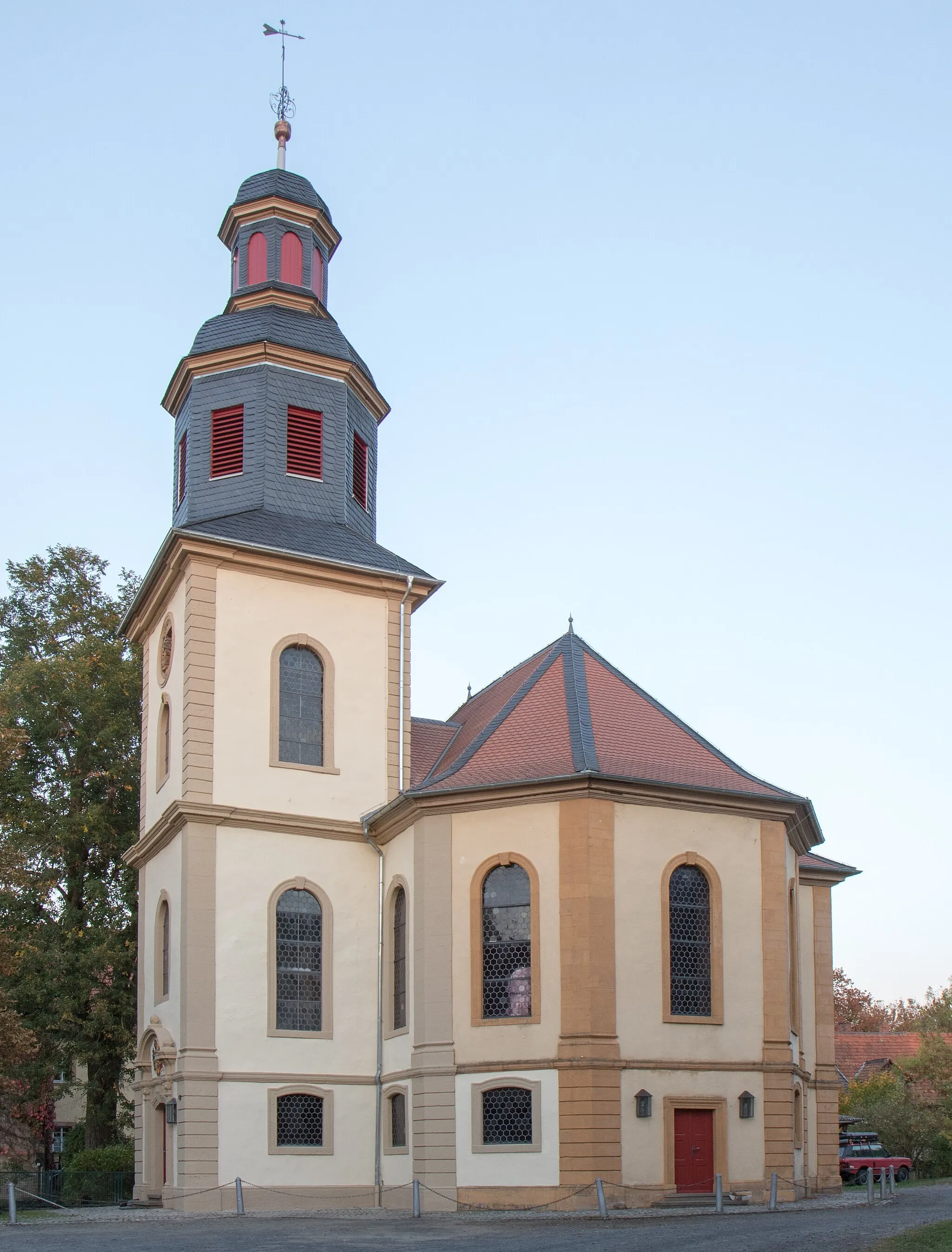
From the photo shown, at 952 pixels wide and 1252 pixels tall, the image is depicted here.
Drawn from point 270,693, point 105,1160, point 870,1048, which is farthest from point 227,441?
point 870,1048

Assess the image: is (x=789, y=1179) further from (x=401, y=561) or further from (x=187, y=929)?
(x=401, y=561)

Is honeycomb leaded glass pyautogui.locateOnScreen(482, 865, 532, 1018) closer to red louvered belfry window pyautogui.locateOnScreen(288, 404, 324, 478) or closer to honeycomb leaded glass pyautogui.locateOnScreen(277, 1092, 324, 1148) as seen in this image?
honeycomb leaded glass pyautogui.locateOnScreen(277, 1092, 324, 1148)

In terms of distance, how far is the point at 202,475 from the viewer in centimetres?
3047

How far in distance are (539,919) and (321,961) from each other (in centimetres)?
489

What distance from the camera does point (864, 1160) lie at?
37.8m

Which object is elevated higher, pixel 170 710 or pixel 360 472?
pixel 360 472

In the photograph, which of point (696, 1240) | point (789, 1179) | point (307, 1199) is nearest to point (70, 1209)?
point (307, 1199)

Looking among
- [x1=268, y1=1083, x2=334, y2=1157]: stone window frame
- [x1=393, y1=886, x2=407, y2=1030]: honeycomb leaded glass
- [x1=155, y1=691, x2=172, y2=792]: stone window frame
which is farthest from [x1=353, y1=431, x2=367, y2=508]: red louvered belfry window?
[x1=268, y1=1083, x2=334, y2=1157]: stone window frame

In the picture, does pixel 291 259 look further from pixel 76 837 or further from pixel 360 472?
pixel 76 837

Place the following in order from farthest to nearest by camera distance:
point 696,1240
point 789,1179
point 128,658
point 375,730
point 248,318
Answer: point 128,658
point 248,318
point 375,730
point 789,1179
point 696,1240

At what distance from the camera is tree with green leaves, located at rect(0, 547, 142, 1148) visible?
3447 centimetres

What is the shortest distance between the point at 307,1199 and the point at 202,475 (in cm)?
A: 1444

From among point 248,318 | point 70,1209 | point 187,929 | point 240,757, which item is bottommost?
point 70,1209

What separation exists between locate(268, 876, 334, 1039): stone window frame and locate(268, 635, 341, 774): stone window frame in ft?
7.22
